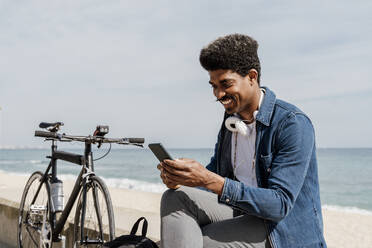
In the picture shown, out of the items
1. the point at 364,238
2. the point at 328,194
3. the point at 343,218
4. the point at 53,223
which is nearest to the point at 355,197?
the point at 328,194

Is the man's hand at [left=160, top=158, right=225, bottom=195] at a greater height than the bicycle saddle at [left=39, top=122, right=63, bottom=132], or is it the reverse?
the man's hand at [left=160, top=158, right=225, bottom=195]

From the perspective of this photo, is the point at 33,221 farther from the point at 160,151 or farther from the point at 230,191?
the point at 230,191

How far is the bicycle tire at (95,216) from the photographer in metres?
2.67

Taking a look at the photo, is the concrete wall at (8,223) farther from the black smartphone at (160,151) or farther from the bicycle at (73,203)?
the black smartphone at (160,151)

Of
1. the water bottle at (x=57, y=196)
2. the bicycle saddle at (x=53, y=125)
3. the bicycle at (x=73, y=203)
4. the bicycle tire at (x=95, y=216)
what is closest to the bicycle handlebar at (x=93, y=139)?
the bicycle at (x=73, y=203)

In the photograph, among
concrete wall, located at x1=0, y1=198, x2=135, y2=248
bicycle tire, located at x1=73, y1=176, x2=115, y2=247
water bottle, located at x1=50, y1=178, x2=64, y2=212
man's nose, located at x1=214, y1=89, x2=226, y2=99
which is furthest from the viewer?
concrete wall, located at x1=0, y1=198, x2=135, y2=248

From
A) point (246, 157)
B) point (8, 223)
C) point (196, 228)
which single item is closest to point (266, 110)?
point (246, 157)

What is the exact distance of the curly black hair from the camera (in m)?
1.85

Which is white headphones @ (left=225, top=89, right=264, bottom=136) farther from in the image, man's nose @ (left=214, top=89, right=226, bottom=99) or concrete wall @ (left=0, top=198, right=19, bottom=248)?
concrete wall @ (left=0, top=198, right=19, bottom=248)

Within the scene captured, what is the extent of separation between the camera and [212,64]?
6.20 feet

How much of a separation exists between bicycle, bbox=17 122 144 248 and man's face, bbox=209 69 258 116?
43.7 inches

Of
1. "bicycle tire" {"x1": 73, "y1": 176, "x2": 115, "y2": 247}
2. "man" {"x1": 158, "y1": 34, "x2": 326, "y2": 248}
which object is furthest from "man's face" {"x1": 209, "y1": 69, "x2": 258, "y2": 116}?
"bicycle tire" {"x1": 73, "y1": 176, "x2": 115, "y2": 247}

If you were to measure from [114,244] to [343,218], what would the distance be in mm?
15626

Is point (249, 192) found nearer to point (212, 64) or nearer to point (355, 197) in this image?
point (212, 64)
